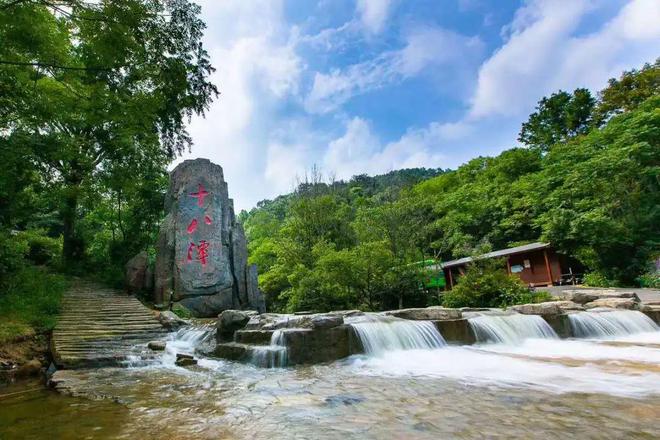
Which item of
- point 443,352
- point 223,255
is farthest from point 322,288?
point 443,352

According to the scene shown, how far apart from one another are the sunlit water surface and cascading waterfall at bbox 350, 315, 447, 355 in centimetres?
60

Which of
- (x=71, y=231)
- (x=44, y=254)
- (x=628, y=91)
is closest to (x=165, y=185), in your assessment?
(x=71, y=231)

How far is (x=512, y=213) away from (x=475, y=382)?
24942 mm

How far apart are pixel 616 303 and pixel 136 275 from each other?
1640cm

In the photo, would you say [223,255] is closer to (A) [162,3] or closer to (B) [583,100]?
(A) [162,3]

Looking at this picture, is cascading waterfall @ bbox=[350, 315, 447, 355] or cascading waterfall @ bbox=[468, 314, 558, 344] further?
cascading waterfall @ bbox=[468, 314, 558, 344]

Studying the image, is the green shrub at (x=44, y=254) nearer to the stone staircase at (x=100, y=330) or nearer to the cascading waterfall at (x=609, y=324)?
the stone staircase at (x=100, y=330)

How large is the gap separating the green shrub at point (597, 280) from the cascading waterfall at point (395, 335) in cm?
1395

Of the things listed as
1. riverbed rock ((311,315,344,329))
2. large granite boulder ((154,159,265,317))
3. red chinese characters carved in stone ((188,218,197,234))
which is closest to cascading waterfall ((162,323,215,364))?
riverbed rock ((311,315,344,329))

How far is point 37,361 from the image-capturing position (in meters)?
6.96

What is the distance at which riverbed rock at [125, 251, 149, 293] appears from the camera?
1392 cm

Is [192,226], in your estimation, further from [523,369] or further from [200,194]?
[523,369]

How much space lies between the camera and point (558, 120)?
110ft

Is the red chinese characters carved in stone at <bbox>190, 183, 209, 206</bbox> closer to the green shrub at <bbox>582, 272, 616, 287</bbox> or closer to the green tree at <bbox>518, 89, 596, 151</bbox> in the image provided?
the green shrub at <bbox>582, 272, 616, 287</bbox>
